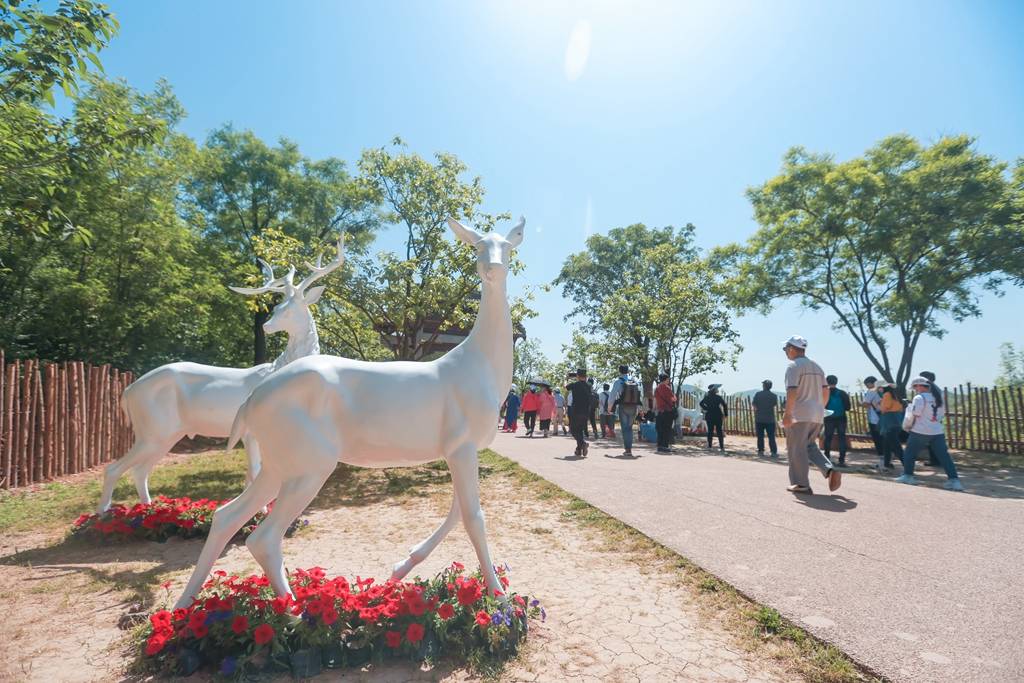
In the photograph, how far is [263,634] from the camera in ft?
8.34

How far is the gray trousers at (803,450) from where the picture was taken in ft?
21.1

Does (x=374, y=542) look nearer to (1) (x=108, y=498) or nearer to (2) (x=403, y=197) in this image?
(1) (x=108, y=498)

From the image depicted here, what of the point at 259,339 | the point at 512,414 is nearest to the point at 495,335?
the point at 512,414

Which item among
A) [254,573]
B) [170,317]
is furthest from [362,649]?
[170,317]

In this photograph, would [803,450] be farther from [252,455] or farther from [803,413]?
[252,455]

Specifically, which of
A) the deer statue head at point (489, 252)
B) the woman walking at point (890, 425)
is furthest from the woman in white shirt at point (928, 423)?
the deer statue head at point (489, 252)

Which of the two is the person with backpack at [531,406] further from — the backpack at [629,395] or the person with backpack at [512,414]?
the backpack at [629,395]

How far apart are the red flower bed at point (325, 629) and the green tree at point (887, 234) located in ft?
49.5

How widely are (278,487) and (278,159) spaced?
2044 cm

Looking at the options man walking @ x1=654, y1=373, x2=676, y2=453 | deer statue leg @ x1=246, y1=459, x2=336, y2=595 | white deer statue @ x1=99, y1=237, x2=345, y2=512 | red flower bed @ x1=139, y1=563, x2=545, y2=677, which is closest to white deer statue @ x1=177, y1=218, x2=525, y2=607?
deer statue leg @ x1=246, y1=459, x2=336, y2=595

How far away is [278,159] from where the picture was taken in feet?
64.8

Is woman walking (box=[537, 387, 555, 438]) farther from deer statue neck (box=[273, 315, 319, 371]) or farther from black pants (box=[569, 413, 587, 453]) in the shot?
deer statue neck (box=[273, 315, 319, 371])

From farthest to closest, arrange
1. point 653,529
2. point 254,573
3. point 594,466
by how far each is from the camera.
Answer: point 594,466 < point 653,529 < point 254,573

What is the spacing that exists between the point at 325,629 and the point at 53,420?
9046mm
